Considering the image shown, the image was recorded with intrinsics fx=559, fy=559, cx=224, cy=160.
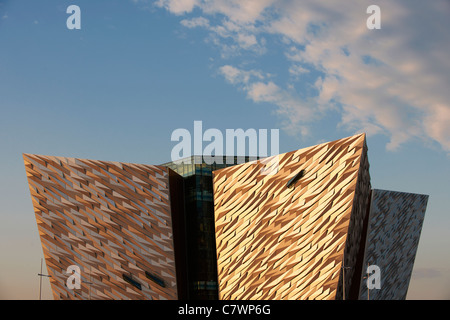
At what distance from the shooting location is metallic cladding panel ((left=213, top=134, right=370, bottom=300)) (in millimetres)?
37312

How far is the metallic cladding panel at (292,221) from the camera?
37312mm

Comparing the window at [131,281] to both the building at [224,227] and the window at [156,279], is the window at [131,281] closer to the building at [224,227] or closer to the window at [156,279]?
the building at [224,227]

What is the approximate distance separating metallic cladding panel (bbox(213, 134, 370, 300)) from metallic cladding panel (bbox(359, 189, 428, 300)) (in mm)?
2638

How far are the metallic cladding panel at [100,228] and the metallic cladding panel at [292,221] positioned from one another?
17.2 ft

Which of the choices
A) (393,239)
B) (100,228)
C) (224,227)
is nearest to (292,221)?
(224,227)

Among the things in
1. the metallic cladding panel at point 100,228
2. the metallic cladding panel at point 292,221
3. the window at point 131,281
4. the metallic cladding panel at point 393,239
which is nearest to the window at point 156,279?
the metallic cladding panel at point 100,228

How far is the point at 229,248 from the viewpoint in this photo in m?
42.6

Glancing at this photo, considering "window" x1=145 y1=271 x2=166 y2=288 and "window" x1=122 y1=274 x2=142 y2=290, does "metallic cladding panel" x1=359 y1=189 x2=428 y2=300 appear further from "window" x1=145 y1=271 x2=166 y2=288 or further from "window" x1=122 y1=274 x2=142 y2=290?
"window" x1=122 y1=274 x2=142 y2=290

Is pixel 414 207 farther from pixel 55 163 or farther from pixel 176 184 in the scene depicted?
pixel 55 163

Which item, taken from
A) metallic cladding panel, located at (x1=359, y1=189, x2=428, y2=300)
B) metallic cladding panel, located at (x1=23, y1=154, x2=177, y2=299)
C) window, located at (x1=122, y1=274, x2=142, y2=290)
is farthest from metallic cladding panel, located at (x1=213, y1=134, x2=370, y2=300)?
window, located at (x1=122, y1=274, x2=142, y2=290)
